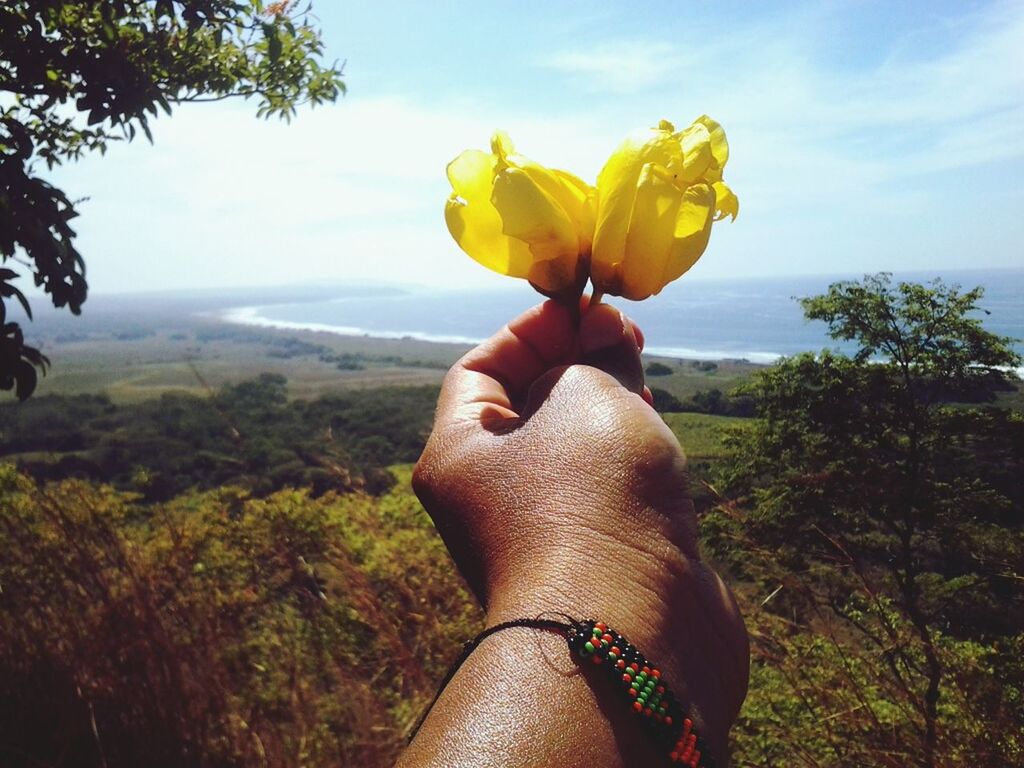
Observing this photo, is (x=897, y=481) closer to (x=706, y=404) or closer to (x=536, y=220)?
(x=706, y=404)

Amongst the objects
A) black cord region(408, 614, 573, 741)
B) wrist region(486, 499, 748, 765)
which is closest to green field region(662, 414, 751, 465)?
wrist region(486, 499, 748, 765)

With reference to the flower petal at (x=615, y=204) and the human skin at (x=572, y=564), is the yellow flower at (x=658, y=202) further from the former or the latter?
the human skin at (x=572, y=564)

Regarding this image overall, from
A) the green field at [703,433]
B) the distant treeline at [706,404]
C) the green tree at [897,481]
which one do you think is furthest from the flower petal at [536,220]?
the distant treeline at [706,404]

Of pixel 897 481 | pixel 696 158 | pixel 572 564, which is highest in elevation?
pixel 696 158

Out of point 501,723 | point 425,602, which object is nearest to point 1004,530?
point 501,723

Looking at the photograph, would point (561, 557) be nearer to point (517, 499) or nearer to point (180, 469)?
point (517, 499)

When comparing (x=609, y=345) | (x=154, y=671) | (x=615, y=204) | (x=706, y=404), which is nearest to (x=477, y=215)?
(x=615, y=204)
